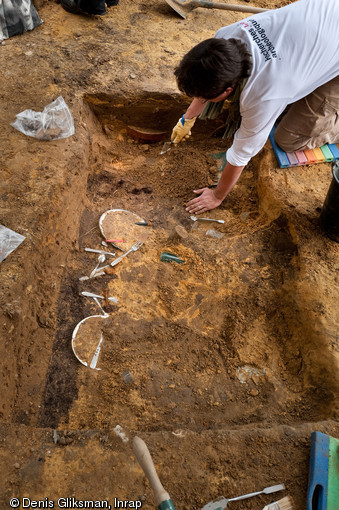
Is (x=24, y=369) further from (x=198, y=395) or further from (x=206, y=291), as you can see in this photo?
(x=206, y=291)

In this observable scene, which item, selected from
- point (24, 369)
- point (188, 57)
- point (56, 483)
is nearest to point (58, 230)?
point (24, 369)

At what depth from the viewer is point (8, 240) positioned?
2506 millimetres

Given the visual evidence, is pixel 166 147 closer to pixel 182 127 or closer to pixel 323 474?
pixel 182 127

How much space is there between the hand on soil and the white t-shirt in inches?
32.8

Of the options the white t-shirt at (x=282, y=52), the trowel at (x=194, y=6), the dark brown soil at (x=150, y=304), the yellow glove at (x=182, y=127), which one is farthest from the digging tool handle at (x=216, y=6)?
the white t-shirt at (x=282, y=52)

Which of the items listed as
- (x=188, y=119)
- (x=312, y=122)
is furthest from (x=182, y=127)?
(x=312, y=122)

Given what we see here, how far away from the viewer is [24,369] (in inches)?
95.1

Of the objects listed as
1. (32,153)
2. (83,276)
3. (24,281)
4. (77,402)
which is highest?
(32,153)

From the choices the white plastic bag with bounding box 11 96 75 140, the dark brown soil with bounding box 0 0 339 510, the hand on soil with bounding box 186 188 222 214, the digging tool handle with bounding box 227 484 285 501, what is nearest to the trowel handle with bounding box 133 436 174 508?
the dark brown soil with bounding box 0 0 339 510

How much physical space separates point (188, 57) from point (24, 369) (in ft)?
6.99

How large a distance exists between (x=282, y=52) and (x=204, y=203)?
1359 mm

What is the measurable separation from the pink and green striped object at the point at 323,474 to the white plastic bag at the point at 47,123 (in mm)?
2870

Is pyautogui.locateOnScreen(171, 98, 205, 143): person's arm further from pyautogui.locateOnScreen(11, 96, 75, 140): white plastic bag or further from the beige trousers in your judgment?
pyautogui.locateOnScreen(11, 96, 75, 140): white plastic bag

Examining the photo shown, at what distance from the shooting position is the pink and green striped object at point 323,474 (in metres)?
1.80
